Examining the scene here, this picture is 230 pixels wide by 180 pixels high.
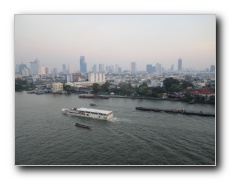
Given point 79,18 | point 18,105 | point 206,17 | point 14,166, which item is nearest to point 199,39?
point 206,17

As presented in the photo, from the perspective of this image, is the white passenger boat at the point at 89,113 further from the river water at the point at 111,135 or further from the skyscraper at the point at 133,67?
the skyscraper at the point at 133,67

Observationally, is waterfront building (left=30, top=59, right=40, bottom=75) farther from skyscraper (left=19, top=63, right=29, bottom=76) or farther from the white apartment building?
the white apartment building

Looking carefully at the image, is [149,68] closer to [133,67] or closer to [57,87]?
[133,67]

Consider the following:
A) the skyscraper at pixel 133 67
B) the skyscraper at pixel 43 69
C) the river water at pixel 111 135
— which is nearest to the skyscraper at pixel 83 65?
the skyscraper at pixel 43 69

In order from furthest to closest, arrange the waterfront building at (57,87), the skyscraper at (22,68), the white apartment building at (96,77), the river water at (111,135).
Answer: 1. the waterfront building at (57,87)
2. the white apartment building at (96,77)
3. the skyscraper at (22,68)
4. the river water at (111,135)

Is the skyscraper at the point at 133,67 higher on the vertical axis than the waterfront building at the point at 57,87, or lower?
higher

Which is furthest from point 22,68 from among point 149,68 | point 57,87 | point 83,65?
point 149,68

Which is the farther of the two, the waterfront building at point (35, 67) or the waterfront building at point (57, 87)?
the waterfront building at point (57, 87)
